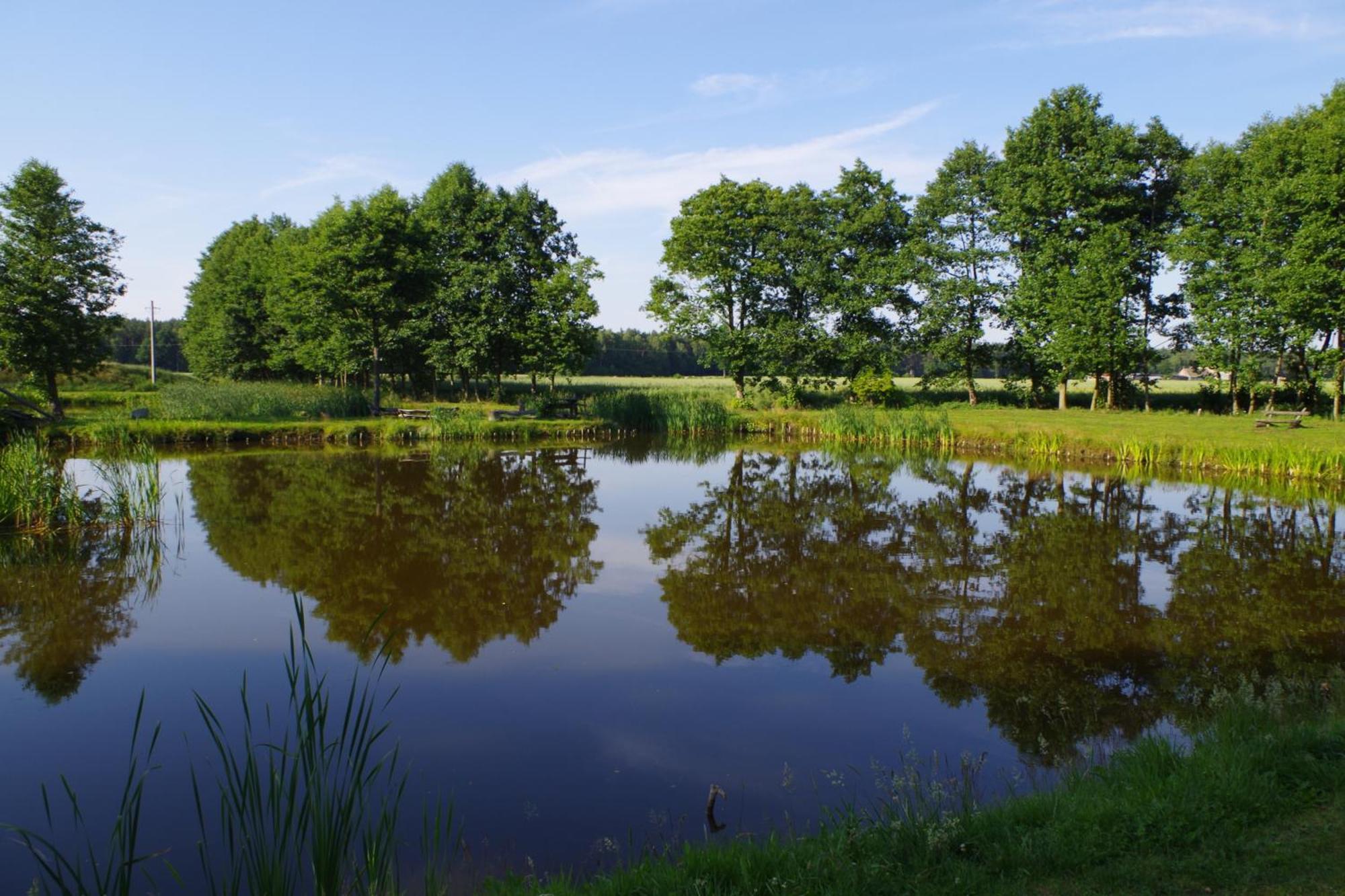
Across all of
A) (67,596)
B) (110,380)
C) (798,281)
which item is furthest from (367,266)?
(67,596)

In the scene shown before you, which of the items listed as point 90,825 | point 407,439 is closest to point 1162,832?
point 90,825

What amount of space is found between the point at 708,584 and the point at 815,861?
633cm

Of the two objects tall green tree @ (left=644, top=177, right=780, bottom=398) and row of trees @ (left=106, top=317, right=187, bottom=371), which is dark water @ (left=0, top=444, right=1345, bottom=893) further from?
row of trees @ (left=106, top=317, right=187, bottom=371)

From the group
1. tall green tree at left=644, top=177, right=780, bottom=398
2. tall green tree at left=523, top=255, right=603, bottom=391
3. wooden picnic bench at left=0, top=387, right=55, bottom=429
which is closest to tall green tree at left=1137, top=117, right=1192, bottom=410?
tall green tree at left=644, top=177, right=780, bottom=398

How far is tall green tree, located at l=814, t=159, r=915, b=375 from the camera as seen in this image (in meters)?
33.4

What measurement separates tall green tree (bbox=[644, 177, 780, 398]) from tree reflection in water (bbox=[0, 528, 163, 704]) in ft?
81.6

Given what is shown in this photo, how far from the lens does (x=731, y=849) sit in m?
3.67

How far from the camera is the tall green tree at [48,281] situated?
2294cm

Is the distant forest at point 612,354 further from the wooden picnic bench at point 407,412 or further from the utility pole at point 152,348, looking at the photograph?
the wooden picnic bench at point 407,412

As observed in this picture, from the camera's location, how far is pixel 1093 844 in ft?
11.4

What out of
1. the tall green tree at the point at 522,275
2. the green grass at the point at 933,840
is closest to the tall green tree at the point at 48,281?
the tall green tree at the point at 522,275

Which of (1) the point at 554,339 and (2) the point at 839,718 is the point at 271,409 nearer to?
(1) the point at 554,339

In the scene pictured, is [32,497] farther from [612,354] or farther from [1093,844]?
[612,354]

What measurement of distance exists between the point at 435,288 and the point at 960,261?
66.3ft
